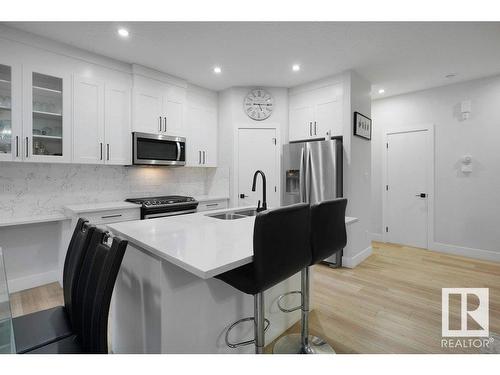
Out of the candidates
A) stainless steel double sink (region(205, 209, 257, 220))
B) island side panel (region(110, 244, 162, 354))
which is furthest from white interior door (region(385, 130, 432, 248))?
island side panel (region(110, 244, 162, 354))

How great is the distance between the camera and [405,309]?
2443 millimetres

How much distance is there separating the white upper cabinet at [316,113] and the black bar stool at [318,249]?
218cm

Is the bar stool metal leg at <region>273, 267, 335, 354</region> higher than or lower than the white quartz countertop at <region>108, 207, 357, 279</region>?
lower

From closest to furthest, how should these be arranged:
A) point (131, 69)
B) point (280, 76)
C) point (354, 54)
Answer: point (354, 54)
point (131, 69)
point (280, 76)

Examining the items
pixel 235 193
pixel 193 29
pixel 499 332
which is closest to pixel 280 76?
pixel 193 29

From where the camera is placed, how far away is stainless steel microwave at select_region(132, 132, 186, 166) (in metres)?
3.35

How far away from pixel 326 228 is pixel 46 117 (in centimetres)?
298

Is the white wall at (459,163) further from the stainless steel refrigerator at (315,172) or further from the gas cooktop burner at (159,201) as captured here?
the gas cooktop burner at (159,201)

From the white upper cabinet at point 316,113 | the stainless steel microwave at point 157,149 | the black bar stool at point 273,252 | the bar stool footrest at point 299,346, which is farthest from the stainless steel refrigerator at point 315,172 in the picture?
the black bar stool at point 273,252

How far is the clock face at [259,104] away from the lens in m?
4.15

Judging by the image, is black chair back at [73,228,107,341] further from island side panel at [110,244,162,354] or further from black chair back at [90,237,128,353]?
island side panel at [110,244,162,354]

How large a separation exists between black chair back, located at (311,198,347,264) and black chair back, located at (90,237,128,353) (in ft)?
3.48
